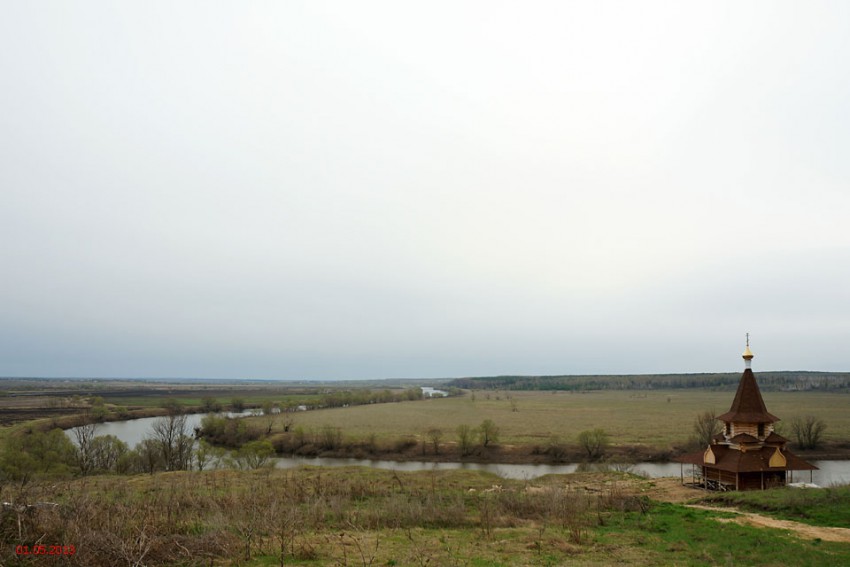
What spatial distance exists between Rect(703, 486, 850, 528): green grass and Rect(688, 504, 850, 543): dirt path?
71 centimetres

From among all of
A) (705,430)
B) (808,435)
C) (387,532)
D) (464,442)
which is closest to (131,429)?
(464,442)

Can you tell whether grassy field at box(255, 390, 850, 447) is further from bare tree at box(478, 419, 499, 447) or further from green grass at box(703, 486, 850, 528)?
green grass at box(703, 486, 850, 528)

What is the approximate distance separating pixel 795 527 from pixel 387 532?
11881 millimetres

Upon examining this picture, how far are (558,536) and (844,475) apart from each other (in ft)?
122

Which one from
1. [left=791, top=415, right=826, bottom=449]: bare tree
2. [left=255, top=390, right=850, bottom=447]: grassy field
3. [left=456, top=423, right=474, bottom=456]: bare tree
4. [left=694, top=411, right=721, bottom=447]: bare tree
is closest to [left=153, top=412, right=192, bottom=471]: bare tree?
[left=255, top=390, right=850, bottom=447]: grassy field

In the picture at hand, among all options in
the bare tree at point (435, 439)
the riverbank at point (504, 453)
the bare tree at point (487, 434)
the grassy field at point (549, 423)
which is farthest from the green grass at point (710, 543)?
the grassy field at point (549, 423)

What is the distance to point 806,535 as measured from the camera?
13016 mm

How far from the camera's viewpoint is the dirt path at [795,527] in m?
12.8

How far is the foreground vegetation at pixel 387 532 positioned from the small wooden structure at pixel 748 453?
23.7 ft

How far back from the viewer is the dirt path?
12834 millimetres

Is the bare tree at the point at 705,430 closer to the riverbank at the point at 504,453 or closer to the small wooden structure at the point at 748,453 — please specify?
the riverbank at the point at 504,453

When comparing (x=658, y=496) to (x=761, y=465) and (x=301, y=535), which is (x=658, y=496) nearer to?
(x=761, y=465)

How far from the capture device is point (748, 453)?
22.9 metres

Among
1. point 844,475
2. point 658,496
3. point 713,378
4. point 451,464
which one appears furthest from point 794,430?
point 713,378
